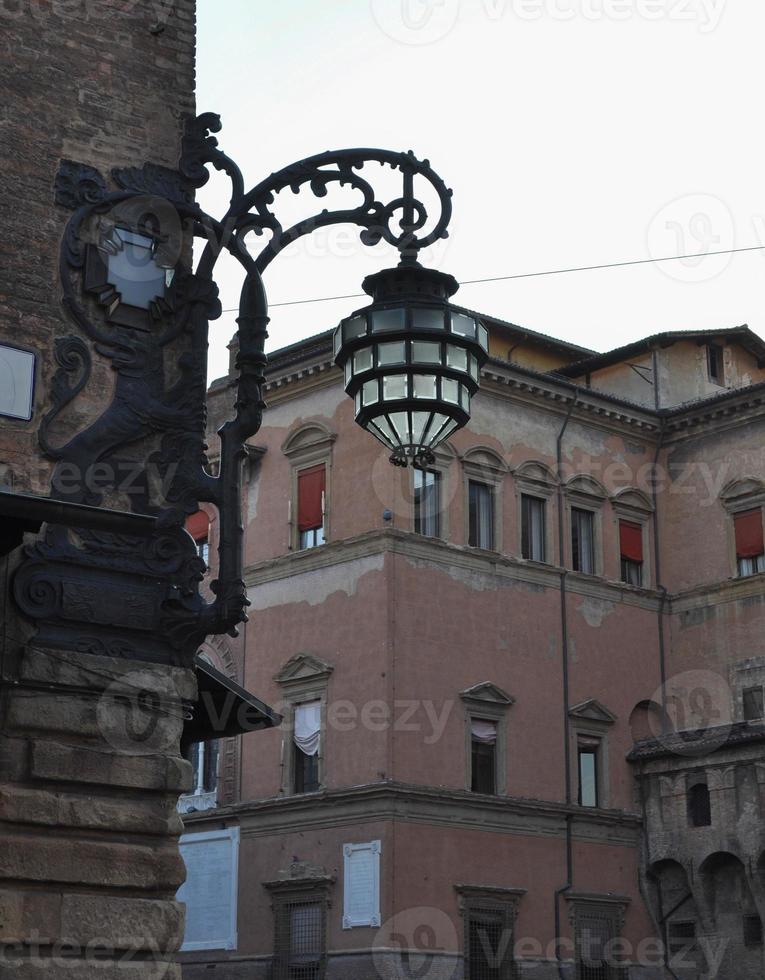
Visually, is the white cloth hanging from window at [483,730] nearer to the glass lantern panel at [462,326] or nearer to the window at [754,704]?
the window at [754,704]

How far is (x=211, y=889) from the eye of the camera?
27.4 meters

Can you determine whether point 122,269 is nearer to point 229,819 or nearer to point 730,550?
point 229,819

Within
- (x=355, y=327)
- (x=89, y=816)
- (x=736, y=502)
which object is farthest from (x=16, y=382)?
(x=736, y=502)

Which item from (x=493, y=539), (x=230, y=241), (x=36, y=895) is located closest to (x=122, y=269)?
(x=230, y=241)

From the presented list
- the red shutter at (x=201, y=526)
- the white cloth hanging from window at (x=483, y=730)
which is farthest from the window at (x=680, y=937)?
the red shutter at (x=201, y=526)

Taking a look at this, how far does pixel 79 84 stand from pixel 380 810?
1767 cm

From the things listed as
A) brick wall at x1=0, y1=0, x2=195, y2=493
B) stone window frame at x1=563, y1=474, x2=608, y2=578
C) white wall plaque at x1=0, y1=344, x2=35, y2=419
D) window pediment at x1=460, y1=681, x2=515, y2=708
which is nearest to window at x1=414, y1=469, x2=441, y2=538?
window pediment at x1=460, y1=681, x2=515, y2=708

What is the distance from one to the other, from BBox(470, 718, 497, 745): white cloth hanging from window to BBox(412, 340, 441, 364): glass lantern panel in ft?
63.3

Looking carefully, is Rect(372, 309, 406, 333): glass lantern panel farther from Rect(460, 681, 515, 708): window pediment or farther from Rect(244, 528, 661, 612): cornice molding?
Rect(460, 681, 515, 708): window pediment

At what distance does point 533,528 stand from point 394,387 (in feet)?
70.1

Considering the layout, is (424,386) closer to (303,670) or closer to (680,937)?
(303,670)

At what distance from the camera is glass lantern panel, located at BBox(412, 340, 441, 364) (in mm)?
7617

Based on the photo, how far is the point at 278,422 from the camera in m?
29.3

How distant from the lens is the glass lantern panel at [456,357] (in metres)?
7.66
